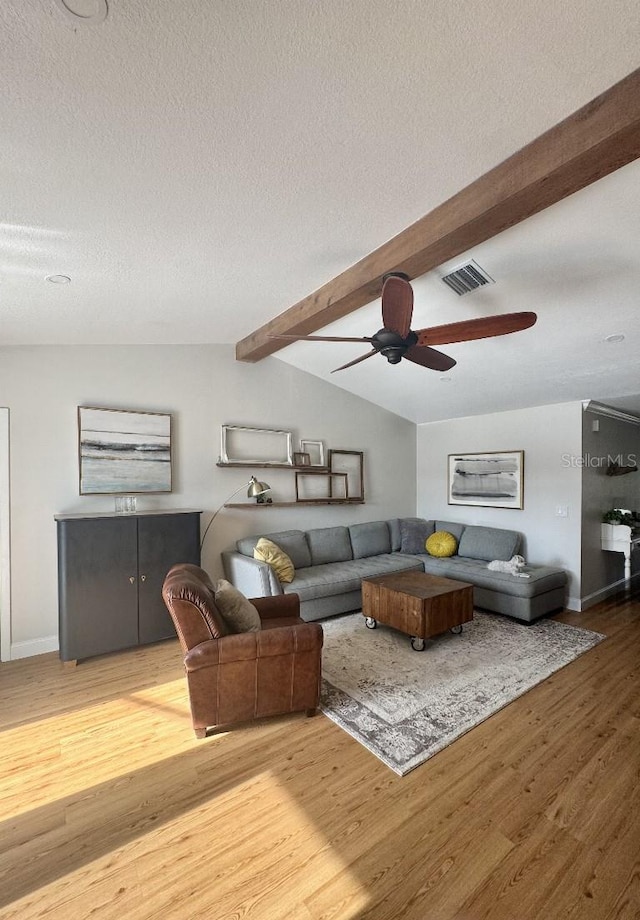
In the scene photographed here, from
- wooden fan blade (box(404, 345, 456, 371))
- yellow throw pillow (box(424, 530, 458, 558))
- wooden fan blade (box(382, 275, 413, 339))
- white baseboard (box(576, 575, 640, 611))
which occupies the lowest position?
white baseboard (box(576, 575, 640, 611))

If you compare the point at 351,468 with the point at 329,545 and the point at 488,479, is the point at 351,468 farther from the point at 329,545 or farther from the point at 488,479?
the point at 488,479

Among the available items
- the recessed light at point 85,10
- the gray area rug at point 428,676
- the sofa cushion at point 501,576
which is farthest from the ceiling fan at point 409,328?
the sofa cushion at point 501,576

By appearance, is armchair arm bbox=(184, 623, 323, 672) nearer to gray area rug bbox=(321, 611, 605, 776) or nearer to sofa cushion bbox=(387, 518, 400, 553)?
gray area rug bbox=(321, 611, 605, 776)

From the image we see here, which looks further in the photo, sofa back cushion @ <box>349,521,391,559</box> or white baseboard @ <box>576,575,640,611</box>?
sofa back cushion @ <box>349,521,391,559</box>

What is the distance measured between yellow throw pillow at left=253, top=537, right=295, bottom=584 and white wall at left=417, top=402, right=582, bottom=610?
112 inches

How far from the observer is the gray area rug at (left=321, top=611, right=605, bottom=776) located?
2.39m

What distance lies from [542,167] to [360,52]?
0.90 m

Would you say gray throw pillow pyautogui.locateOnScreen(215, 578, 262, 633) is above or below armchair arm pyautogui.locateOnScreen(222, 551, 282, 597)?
above

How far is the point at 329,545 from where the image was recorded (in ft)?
16.5

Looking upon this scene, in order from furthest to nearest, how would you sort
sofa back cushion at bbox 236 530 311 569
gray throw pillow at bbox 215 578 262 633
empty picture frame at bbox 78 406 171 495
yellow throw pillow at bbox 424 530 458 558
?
yellow throw pillow at bbox 424 530 458 558
sofa back cushion at bbox 236 530 311 569
empty picture frame at bbox 78 406 171 495
gray throw pillow at bbox 215 578 262 633

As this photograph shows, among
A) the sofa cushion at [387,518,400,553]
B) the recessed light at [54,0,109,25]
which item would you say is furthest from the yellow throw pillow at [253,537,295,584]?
the recessed light at [54,0,109,25]

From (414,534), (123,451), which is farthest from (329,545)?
(123,451)

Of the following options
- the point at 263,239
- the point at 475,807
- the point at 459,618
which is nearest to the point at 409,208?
the point at 263,239

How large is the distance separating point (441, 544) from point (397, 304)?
3.81 m
